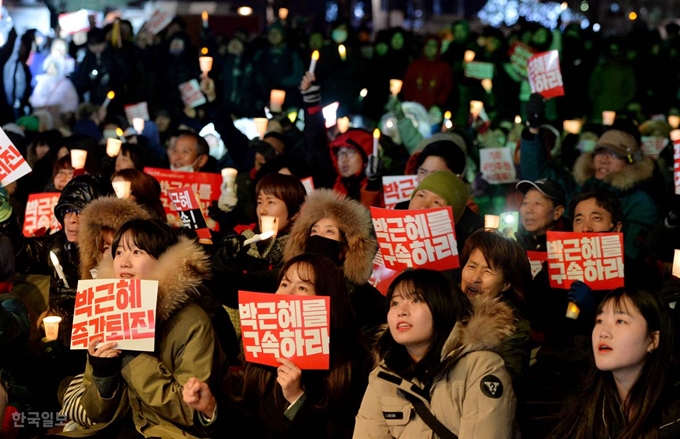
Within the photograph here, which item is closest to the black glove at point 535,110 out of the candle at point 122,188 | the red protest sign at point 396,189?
the red protest sign at point 396,189

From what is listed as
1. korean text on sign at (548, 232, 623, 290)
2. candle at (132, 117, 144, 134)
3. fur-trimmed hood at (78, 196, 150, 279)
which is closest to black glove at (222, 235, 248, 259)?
fur-trimmed hood at (78, 196, 150, 279)

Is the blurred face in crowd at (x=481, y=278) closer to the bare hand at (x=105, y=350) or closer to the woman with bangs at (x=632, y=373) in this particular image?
the woman with bangs at (x=632, y=373)

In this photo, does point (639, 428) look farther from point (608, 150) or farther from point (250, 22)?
point (250, 22)

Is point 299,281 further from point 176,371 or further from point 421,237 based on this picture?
point 421,237

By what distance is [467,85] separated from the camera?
14.1 m

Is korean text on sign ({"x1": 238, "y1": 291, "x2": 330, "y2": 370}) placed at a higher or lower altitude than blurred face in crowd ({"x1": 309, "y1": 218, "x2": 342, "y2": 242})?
lower

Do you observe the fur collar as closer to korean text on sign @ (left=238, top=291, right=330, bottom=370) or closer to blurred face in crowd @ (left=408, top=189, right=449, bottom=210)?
korean text on sign @ (left=238, top=291, right=330, bottom=370)

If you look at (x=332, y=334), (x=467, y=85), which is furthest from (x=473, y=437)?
(x=467, y=85)

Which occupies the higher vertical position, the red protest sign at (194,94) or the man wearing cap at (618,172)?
the red protest sign at (194,94)

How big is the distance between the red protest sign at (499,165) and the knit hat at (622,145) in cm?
118

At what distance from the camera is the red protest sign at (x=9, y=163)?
6.34 metres

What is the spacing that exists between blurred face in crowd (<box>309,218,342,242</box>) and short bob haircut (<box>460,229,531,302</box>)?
102 cm

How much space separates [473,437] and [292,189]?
2.84m

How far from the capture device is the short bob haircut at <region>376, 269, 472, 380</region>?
4.21m
